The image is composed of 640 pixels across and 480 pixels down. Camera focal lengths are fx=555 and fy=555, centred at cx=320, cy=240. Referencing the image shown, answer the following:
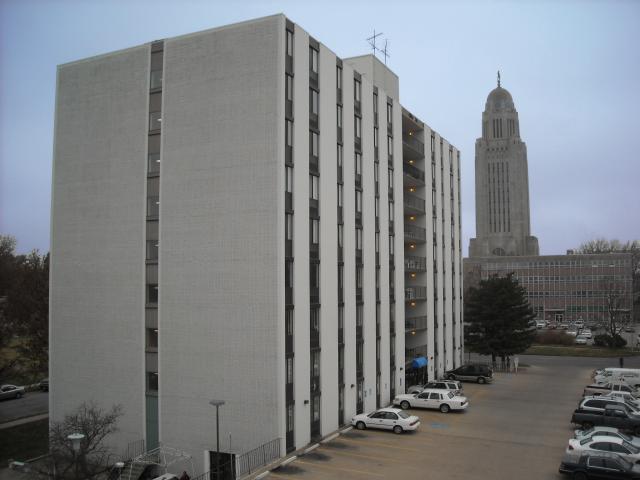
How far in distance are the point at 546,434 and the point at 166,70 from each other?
27.5 metres

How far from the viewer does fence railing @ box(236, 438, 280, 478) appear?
2435 cm

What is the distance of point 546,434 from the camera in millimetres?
29109

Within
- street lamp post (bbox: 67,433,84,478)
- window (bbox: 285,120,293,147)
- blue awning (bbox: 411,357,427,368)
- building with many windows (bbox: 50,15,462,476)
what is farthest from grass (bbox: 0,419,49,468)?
blue awning (bbox: 411,357,427,368)

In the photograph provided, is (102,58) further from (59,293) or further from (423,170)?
(423,170)

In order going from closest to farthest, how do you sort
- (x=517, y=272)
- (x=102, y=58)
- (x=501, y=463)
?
(x=501, y=463) → (x=102, y=58) → (x=517, y=272)

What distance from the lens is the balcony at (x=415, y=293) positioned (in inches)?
1702

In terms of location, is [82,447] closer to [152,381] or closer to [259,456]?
[152,381]

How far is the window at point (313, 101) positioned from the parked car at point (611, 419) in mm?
21431

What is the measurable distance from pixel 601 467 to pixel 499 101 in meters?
151

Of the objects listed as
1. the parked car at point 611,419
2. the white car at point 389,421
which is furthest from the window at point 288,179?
the parked car at point 611,419

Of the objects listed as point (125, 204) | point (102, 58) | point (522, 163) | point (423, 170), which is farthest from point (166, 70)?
point (522, 163)

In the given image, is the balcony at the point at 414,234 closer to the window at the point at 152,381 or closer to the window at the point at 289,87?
the window at the point at 289,87

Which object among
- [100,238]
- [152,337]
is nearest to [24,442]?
[152,337]

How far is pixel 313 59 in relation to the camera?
29.2 metres
